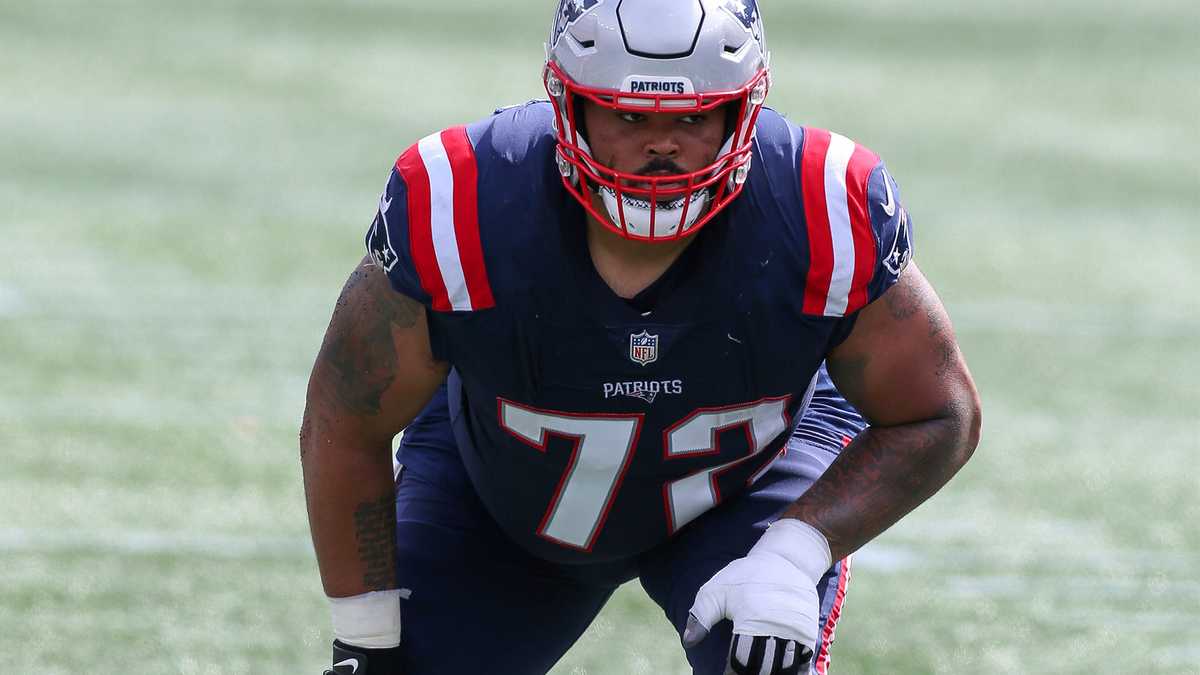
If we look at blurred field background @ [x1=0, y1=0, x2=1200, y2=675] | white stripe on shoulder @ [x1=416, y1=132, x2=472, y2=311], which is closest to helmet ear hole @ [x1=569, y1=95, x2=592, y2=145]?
white stripe on shoulder @ [x1=416, y1=132, x2=472, y2=311]

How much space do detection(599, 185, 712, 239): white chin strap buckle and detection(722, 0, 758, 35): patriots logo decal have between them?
0.29m

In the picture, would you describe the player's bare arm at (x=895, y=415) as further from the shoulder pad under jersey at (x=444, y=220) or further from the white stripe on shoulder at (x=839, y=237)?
the shoulder pad under jersey at (x=444, y=220)

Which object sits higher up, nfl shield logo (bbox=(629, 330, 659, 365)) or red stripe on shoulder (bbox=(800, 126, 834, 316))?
red stripe on shoulder (bbox=(800, 126, 834, 316))

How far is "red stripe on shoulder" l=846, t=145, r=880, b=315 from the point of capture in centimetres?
277

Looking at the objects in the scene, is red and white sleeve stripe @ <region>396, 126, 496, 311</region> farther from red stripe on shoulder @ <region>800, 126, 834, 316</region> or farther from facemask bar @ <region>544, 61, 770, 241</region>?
red stripe on shoulder @ <region>800, 126, 834, 316</region>

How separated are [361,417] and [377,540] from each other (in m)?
0.25

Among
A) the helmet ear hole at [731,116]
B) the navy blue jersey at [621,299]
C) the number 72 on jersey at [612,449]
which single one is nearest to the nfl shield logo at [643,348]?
the navy blue jersey at [621,299]

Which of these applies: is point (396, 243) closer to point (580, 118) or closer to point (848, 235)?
point (580, 118)

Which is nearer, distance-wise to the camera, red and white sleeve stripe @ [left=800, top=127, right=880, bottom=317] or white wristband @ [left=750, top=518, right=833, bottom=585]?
red and white sleeve stripe @ [left=800, top=127, right=880, bottom=317]

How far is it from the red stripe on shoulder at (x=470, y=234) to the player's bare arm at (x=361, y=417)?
0.11 metres

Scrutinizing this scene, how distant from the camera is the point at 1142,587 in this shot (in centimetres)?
477

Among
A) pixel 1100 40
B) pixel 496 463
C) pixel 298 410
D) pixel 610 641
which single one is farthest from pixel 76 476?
pixel 1100 40

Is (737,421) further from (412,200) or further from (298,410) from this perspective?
(298,410)

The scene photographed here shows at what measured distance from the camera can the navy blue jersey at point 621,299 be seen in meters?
2.77
